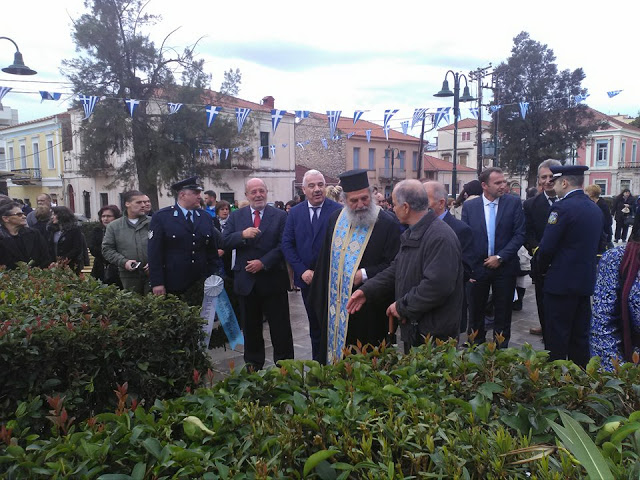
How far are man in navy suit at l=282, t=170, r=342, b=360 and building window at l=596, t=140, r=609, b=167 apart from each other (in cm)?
5879

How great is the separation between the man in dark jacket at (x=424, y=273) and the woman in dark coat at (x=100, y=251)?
4068 millimetres

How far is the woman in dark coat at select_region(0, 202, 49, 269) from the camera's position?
498 cm

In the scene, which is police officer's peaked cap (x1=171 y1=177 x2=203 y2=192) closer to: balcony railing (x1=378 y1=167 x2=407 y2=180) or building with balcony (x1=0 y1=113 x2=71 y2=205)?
building with balcony (x1=0 y1=113 x2=71 y2=205)

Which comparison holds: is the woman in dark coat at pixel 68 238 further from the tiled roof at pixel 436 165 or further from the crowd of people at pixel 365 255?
the tiled roof at pixel 436 165

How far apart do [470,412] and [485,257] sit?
378 centimetres

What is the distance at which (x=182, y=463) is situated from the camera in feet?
4.29

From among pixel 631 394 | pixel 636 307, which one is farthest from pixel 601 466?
pixel 636 307

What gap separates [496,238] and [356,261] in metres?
1.97

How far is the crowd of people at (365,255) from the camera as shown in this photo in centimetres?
322

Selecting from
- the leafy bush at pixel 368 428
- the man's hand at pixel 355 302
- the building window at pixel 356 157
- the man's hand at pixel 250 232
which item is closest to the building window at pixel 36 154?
the building window at pixel 356 157

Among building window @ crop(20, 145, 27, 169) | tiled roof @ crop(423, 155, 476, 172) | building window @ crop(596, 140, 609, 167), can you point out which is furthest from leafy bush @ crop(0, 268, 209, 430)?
building window @ crop(596, 140, 609, 167)

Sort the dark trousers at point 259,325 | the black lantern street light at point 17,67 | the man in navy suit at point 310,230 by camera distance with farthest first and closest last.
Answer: the black lantern street light at point 17,67, the dark trousers at point 259,325, the man in navy suit at point 310,230

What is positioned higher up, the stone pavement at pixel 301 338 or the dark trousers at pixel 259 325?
the dark trousers at pixel 259 325

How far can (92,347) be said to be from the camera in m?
2.43
